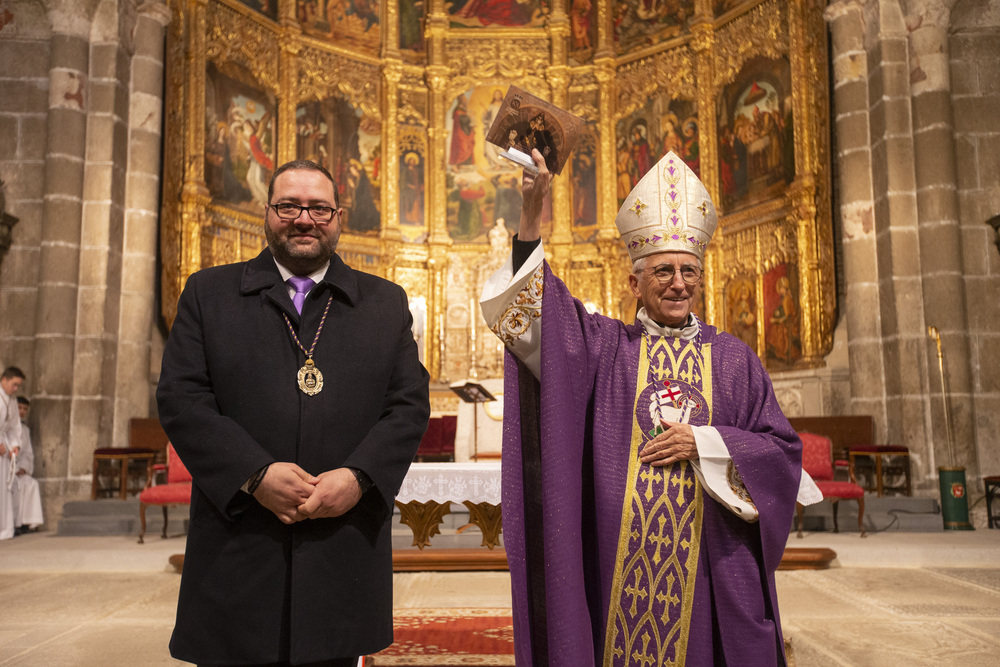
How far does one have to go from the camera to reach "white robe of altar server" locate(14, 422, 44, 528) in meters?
7.95

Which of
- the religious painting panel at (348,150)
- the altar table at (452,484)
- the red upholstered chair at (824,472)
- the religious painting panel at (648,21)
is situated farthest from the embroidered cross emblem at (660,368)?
the religious painting panel at (648,21)

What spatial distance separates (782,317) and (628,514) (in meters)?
9.18

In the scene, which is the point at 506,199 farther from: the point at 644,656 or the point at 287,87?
the point at 644,656

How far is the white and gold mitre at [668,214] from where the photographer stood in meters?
2.44

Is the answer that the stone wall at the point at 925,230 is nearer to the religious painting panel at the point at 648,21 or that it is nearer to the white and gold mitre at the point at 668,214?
the religious painting panel at the point at 648,21

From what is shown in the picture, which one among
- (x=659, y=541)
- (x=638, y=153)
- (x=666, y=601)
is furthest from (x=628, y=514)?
(x=638, y=153)

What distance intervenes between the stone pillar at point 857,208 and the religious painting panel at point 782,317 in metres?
1.07

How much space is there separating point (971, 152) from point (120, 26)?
980 cm

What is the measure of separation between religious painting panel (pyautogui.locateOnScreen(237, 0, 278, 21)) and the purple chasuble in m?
11.5

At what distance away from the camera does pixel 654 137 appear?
13.1 metres

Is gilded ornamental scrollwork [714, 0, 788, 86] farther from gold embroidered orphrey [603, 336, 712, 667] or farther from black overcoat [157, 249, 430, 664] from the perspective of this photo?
black overcoat [157, 249, 430, 664]

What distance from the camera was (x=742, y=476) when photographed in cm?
216

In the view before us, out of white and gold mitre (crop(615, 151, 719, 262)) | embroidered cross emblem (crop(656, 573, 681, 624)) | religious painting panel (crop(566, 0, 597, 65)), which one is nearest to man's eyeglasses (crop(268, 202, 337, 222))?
white and gold mitre (crop(615, 151, 719, 262))

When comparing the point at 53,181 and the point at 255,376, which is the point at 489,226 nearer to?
the point at 53,181
